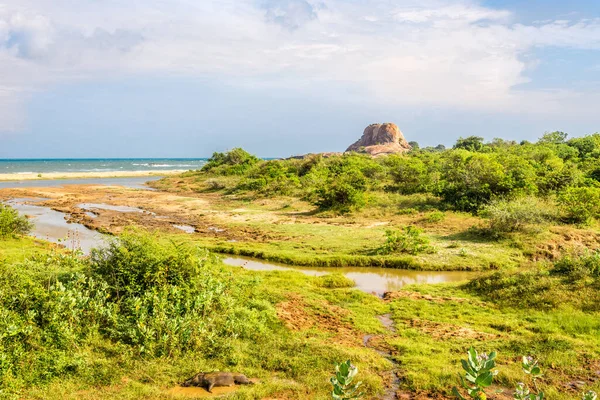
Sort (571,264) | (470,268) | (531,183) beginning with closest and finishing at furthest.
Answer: (571,264), (470,268), (531,183)

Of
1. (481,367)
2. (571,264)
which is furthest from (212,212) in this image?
(481,367)

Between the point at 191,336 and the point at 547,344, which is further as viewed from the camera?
the point at 547,344

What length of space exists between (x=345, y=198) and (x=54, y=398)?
80.6 feet

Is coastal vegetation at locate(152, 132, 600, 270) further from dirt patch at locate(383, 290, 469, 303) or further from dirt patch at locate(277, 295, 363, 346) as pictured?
dirt patch at locate(277, 295, 363, 346)

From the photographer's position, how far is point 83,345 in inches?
308

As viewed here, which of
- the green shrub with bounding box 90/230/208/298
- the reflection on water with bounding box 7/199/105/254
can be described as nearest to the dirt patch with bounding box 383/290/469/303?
the green shrub with bounding box 90/230/208/298

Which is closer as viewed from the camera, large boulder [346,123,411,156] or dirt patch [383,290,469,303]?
dirt patch [383,290,469,303]

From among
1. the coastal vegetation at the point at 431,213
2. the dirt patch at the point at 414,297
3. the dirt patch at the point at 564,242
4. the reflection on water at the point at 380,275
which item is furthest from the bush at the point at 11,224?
the dirt patch at the point at 564,242

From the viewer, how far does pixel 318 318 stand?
11.3 meters

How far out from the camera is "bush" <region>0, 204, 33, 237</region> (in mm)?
19094

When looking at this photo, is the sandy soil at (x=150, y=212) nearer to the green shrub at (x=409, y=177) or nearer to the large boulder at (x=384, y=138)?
the green shrub at (x=409, y=177)

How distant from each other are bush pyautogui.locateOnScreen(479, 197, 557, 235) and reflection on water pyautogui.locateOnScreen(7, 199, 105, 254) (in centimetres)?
1921

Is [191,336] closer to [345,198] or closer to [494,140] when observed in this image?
[345,198]

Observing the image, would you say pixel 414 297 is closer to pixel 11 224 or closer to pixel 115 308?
pixel 115 308
